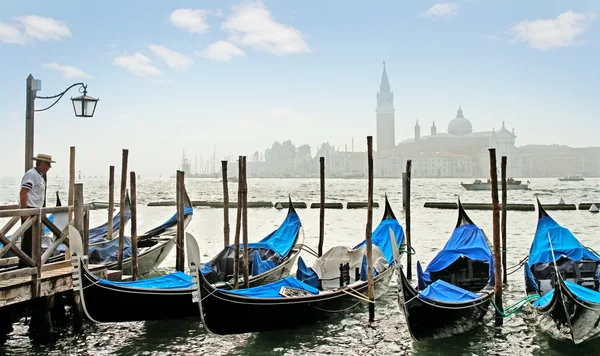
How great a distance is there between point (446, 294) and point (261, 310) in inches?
66.2

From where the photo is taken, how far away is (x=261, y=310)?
4.82 meters

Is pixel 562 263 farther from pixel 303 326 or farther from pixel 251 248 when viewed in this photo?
pixel 251 248

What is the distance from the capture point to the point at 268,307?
4863 mm

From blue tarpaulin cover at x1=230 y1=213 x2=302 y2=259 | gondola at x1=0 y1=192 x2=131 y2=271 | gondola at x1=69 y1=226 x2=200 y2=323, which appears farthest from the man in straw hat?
blue tarpaulin cover at x1=230 y1=213 x2=302 y2=259

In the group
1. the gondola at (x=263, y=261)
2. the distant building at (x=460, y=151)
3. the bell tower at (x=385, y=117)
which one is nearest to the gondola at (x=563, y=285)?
the gondola at (x=263, y=261)

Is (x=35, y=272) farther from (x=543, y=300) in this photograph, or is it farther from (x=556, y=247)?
(x=556, y=247)

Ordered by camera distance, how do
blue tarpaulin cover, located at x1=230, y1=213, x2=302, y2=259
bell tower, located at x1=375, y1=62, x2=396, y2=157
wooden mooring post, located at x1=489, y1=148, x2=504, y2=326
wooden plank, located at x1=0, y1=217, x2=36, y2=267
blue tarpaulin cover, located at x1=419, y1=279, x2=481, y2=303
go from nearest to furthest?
wooden plank, located at x1=0, y1=217, x2=36, y2=267, blue tarpaulin cover, located at x1=419, y1=279, x2=481, y2=303, wooden mooring post, located at x1=489, y1=148, x2=504, y2=326, blue tarpaulin cover, located at x1=230, y1=213, x2=302, y2=259, bell tower, located at x1=375, y1=62, x2=396, y2=157

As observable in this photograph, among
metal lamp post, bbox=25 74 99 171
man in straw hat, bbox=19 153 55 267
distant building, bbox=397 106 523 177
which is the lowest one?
man in straw hat, bbox=19 153 55 267

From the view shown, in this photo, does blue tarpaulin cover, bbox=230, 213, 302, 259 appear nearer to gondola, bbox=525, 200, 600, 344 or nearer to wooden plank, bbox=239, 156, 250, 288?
wooden plank, bbox=239, 156, 250, 288

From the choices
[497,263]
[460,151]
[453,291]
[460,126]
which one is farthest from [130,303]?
[460,126]

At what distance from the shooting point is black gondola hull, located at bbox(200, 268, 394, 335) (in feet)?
15.1

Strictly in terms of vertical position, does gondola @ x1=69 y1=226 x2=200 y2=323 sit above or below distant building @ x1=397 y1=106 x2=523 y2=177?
below

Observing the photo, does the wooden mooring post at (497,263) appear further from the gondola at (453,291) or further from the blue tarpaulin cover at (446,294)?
the blue tarpaulin cover at (446,294)

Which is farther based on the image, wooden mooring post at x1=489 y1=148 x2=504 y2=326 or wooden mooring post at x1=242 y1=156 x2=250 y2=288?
wooden mooring post at x1=242 y1=156 x2=250 y2=288
